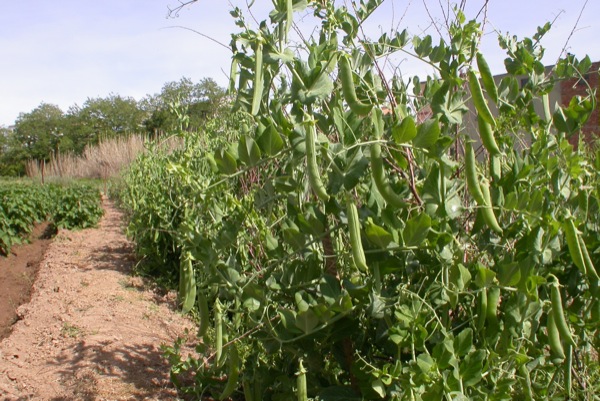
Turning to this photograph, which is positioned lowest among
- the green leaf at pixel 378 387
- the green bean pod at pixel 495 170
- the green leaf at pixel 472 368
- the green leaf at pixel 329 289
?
the green leaf at pixel 378 387

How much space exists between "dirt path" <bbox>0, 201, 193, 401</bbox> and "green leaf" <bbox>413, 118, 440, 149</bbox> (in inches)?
83.0

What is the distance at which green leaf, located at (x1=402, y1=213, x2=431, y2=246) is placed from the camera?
1.53 m

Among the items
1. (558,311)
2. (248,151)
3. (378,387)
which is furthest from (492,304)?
(248,151)

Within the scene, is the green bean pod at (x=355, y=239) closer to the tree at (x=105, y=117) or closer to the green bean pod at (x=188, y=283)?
the green bean pod at (x=188, y=283)

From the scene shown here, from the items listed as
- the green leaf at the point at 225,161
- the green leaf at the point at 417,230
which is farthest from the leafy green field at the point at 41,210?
the green leaf at the point at 417,230

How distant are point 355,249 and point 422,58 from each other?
737mm

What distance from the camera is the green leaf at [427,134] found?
153 cm

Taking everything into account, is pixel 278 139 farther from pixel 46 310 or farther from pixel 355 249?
pixel 46 310

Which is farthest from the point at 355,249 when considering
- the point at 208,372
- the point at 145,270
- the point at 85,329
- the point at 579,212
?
the point at 145,270

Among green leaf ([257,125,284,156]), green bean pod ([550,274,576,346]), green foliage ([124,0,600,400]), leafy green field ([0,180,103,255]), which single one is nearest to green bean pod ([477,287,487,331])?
green foliage ([124,0,600,400])

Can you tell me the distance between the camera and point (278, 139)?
1.59 metres

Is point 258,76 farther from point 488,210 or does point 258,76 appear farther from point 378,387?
point 378,387

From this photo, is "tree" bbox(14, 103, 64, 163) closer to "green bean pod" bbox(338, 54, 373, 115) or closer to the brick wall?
the brick wall

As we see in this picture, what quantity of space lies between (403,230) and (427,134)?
0.25 m
